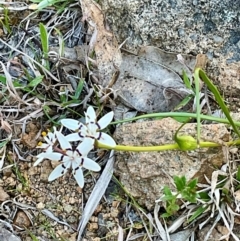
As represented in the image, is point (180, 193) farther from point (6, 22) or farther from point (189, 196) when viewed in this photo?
point (6, 22)

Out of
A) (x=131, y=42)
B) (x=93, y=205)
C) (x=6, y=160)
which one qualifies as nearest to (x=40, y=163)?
(x=6, y=160)

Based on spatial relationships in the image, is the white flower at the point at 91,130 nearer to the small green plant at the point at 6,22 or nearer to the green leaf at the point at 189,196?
the green leaf at the point at 189,196

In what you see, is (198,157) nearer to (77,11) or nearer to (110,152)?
(110,152)

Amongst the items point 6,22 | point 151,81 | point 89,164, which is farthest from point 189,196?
point 6,22

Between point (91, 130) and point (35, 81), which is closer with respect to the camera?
point (91, 130)

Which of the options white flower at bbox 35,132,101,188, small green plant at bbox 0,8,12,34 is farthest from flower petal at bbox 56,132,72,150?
small green plant at bbox 0,8,12,34
